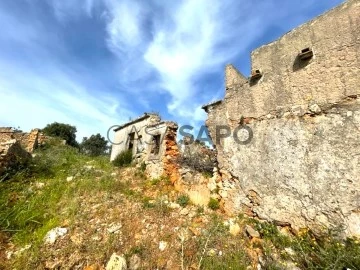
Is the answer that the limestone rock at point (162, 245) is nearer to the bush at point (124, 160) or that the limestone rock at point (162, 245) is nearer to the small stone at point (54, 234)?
the small stone at point (54, 234)

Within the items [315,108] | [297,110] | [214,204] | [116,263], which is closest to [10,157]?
[116,263]

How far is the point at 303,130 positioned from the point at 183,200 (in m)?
3.34

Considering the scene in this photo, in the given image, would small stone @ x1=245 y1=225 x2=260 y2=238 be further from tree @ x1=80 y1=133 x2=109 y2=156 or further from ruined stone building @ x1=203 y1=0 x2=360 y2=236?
tree @ x1=80 y1=133 x2=109 y2=156

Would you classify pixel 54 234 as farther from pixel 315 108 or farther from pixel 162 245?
pixel 315 108

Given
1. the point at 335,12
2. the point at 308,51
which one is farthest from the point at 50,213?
the point at 335,12

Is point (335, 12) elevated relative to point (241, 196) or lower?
elevated

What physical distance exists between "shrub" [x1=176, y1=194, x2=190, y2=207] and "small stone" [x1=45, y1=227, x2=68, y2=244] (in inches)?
106

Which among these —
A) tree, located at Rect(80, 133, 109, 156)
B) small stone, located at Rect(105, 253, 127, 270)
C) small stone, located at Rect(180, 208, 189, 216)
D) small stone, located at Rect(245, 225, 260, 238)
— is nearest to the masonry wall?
small stone, located at Rect(180, 208, 189, 216)

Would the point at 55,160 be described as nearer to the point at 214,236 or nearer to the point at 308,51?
the point at 214,236

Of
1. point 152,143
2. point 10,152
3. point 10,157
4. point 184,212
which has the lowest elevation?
point 184,212

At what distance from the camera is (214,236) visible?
193 inches

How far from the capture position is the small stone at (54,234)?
4781mm

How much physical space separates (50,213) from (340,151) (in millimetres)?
6164

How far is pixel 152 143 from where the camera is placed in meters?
9.97
